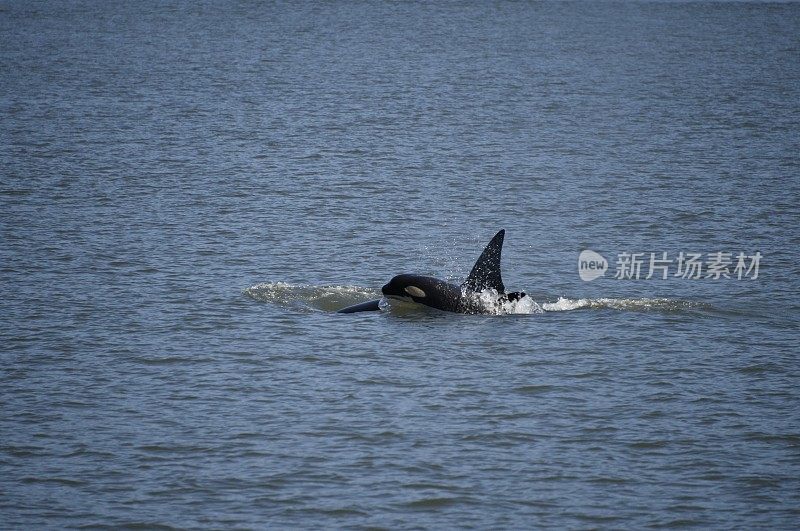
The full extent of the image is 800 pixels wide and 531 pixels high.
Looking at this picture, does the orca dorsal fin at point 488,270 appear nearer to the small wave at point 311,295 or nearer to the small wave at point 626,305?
the small wave at point 626,305

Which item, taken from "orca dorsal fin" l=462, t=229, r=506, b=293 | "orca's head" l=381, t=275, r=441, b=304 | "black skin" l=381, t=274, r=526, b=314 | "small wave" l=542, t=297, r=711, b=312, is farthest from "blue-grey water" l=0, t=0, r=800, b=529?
"orca dorsal fin" l=462, t=229, r=506, b=293

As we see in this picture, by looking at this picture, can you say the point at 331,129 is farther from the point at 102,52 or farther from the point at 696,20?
the point at 696,20

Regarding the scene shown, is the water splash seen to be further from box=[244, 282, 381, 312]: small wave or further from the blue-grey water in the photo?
the blue-grey water

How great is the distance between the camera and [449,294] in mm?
27812

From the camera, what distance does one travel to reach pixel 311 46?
107 meters

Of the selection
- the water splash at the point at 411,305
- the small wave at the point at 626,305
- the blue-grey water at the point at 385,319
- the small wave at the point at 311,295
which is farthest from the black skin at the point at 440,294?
the small wave at the point at 311,295

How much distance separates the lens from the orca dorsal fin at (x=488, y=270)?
27.0 m

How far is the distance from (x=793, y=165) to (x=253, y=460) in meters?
33.4

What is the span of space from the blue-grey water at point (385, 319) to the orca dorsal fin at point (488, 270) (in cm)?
82

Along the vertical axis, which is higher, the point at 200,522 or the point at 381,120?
the point at 381,120

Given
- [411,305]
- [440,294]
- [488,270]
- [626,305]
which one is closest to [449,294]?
[440,294]

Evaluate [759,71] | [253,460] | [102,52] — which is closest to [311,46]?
[102,52]

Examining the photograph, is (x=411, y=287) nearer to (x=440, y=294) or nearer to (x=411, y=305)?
(x=411, y=305)

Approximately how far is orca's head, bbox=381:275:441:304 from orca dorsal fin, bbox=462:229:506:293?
84 cm
